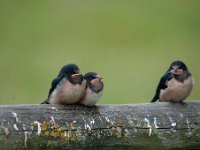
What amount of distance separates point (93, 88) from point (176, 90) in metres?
0.81

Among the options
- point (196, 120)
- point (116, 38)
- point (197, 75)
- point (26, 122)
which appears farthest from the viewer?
point (116, 38)

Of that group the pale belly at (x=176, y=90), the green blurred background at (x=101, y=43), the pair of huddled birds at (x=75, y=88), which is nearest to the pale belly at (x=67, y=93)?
the pair of huddled birds at (x=75, y=88)

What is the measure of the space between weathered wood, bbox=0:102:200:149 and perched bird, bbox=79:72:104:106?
4.5 inches

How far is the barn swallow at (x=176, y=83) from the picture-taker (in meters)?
6.12

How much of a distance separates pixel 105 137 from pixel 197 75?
771 centimetres

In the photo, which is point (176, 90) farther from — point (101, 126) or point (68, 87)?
point (101, 126)

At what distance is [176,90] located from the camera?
612 centimetres

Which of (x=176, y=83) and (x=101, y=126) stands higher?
(x=176, y=83)

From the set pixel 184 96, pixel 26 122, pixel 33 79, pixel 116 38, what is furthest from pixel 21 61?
pixel 26 122

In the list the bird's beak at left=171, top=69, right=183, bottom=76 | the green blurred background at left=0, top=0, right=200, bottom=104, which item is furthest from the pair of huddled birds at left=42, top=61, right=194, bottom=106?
the green blurred background at left=0, top=0, right=200, bottom=104

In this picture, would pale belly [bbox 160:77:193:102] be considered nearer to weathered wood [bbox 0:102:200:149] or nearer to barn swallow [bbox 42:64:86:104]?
weathered wood [bbox 0:102:200:149]

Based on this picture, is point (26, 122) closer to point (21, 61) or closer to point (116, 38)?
point (21, 61)

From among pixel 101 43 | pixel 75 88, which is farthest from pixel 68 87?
pixel 101 43

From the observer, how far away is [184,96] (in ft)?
20.1
